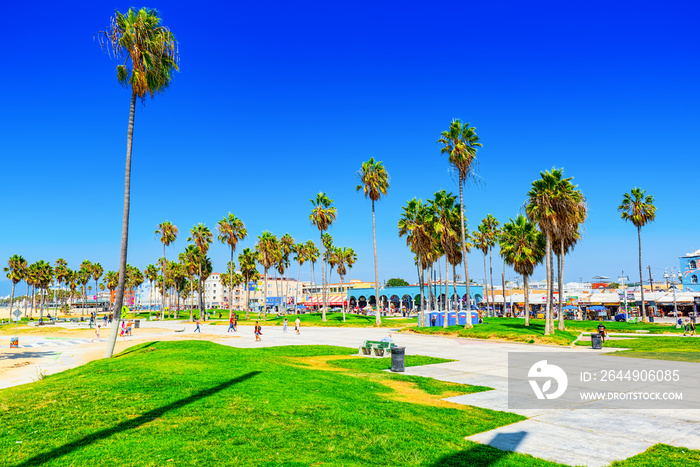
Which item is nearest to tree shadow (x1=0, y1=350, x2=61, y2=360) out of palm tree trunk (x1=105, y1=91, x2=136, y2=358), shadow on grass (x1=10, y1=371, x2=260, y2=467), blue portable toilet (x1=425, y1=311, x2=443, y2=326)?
palm tree trunk (x1=105, y1=91, x2=136, y2=358)

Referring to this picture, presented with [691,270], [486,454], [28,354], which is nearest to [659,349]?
[486,454]

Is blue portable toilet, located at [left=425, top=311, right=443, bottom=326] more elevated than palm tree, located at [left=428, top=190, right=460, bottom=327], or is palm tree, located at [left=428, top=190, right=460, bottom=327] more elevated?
palm tree, located at [left=428, top=190, right=460, bottom=327]

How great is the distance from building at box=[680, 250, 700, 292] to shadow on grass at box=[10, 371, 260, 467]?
106683mm

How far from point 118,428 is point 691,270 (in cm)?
11270

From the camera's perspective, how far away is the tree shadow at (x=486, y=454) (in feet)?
23.4

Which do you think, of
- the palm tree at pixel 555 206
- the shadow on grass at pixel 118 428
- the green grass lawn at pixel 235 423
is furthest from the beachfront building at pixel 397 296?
the shadow on grass at pixel 118 428

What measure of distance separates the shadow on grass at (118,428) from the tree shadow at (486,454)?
230 inches

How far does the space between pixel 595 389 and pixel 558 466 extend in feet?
26.5

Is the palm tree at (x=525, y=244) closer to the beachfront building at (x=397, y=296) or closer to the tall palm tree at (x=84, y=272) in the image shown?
the beachfront building at (x=397, y=296)

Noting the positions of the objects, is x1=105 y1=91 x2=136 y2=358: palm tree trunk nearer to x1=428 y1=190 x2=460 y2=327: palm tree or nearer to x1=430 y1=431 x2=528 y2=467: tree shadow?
x1=430 y1=431 x2=528 y2=467: tree shadow

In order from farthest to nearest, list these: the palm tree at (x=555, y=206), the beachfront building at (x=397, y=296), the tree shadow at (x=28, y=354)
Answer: the beachfront building at (x=397, y=296) → the palm tree at (x=555, y=206) → the tree shadow at (x=28, y=354)

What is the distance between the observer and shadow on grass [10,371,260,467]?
6.79 m

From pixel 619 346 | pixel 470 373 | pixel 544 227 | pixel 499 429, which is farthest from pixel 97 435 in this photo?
pixel 544 227

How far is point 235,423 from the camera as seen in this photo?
891 cm
